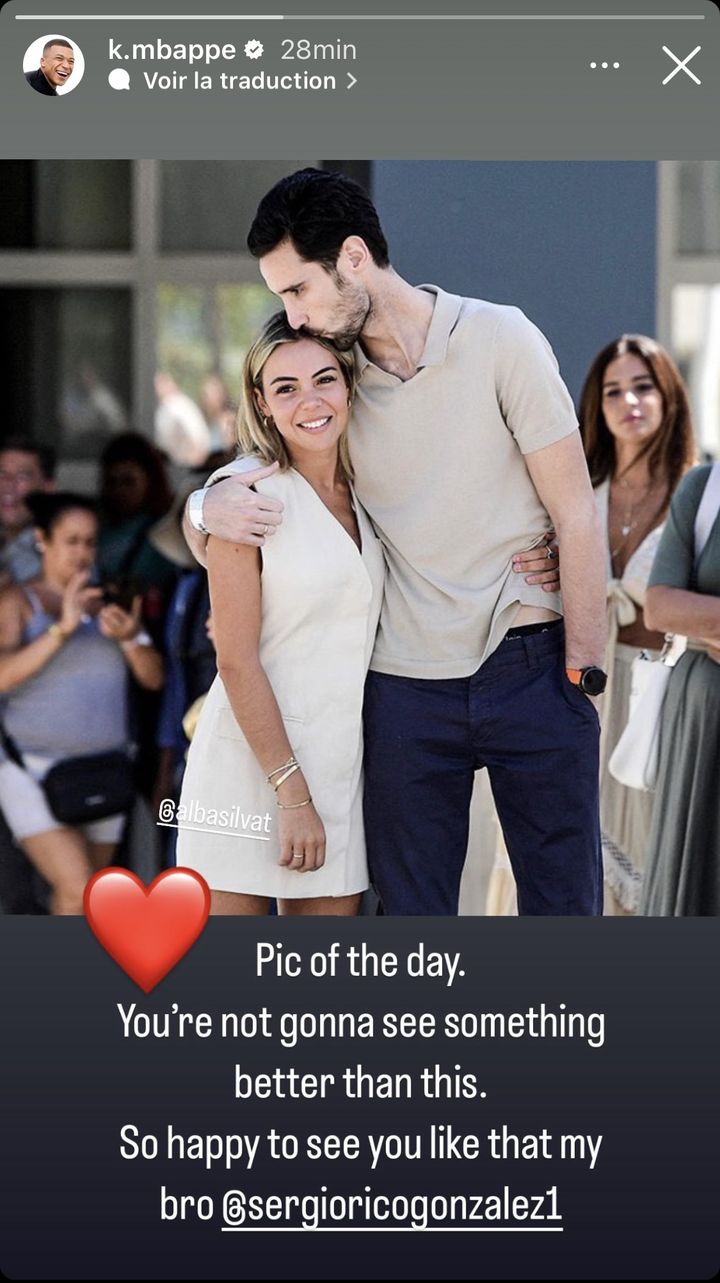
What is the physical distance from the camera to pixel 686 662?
277cm

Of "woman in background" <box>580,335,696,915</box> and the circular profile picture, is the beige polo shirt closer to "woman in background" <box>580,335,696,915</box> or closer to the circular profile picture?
the circular profile picture

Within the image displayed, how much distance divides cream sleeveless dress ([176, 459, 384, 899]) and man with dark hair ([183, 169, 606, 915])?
35 mm

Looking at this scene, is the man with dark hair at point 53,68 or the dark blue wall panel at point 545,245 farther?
the dark blue wall panel at point 545,245

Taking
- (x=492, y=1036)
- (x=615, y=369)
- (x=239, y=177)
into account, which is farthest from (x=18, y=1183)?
(x=239, y=177)

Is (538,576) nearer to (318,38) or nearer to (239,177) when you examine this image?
(318,38)

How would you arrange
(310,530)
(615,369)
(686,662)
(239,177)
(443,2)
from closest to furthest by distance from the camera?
(443,2)
(310,530)
(686,662)
(615,369)
(239,177)

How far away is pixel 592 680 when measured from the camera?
2.23 metres

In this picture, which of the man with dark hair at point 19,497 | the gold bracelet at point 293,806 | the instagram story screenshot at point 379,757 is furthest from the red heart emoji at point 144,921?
the man with dark hair at point 19,497

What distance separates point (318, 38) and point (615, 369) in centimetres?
132

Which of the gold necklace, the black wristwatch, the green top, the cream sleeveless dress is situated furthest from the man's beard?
the gold necklace

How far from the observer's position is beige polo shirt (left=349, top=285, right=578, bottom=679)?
7.11 feet

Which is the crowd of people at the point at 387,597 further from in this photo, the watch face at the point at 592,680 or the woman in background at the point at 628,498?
the woman in background at the point at 628,498

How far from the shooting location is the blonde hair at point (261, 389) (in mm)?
2133

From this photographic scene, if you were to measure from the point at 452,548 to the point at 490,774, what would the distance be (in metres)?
0.32
